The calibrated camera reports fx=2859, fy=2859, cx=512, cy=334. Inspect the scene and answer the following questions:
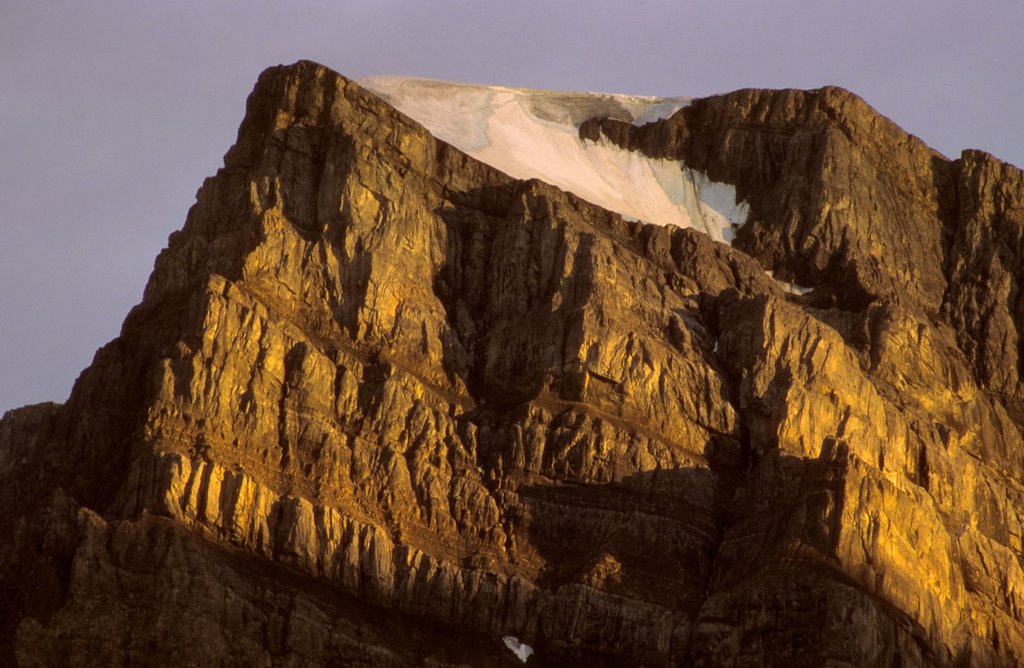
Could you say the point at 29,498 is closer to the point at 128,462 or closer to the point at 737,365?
the point at 128,462

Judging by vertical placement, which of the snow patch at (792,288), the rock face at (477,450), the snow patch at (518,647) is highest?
the snow patch at (792,288)

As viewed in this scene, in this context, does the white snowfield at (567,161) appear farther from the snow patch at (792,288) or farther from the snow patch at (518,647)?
the snow patch at (518,647)

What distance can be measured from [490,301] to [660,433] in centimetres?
1351

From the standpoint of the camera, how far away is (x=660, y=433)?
152250 mm

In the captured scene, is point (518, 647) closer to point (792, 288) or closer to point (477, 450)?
point (477, 450)

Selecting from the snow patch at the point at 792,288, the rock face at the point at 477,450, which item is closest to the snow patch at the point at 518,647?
the rock face at the point at 477,450

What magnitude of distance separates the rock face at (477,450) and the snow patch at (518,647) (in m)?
0.36

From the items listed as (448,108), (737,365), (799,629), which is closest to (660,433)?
(737,365)

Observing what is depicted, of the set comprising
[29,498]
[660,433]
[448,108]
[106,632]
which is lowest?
[106,632]

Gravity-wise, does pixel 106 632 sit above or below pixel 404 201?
below

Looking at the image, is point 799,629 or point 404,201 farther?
point 404,201

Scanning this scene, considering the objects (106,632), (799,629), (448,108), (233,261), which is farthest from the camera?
(448,108)

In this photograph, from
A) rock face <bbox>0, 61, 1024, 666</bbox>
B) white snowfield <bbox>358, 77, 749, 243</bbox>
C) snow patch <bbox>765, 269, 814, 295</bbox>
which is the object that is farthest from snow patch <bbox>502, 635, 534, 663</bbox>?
white snowfield <bbox>358, 77, 749, 243</bbox>

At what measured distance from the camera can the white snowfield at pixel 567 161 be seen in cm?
18475
